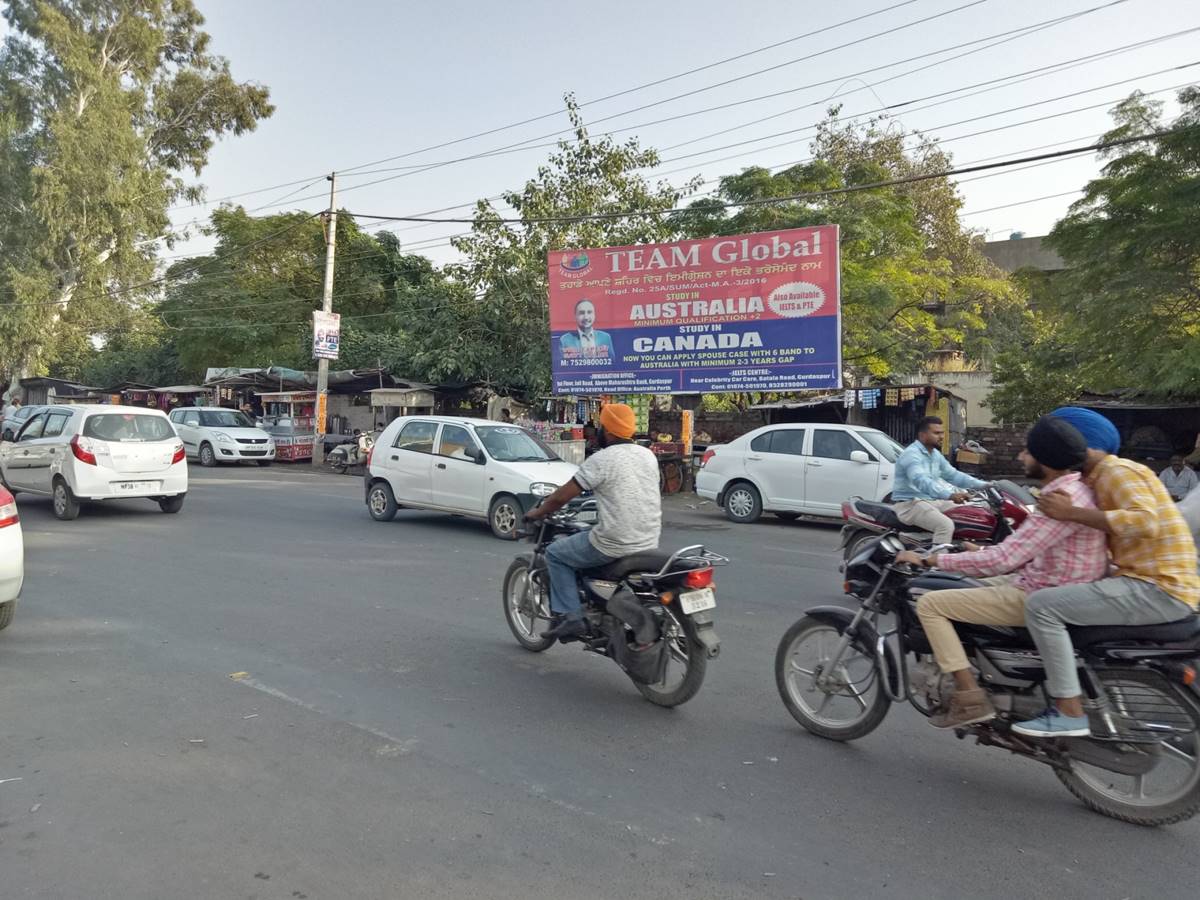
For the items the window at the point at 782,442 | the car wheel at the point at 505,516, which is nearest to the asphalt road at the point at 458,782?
the car wheel at the point at 505,516

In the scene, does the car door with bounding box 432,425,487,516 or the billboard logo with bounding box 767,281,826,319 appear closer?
the car door with bounding box 432,425,487,516

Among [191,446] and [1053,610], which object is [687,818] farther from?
[191,446]

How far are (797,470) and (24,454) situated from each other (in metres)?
11.1

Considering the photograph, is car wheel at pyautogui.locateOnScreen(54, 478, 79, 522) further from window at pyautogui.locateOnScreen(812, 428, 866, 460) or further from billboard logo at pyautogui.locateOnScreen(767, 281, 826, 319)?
billboard logo at pyautogui.locateOnScreen(767, 281, 826, 319)

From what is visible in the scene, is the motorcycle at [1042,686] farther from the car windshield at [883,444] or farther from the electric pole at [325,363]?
the electric pole at [325,363]

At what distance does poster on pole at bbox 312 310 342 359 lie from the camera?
2383 centimetres

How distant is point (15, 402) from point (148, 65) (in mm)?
15116

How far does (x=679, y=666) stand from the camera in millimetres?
4949

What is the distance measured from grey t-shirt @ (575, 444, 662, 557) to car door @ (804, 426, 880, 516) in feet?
25.8

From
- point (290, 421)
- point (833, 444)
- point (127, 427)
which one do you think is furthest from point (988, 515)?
point (290, 421)

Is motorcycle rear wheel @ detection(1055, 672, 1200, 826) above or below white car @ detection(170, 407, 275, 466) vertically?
below

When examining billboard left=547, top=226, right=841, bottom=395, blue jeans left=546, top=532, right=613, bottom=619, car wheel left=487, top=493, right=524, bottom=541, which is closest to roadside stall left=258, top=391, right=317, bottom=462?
billboard left=547, top=226, right=841, bottom=395

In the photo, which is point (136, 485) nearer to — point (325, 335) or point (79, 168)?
point (325, 335)

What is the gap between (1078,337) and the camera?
16.4m
